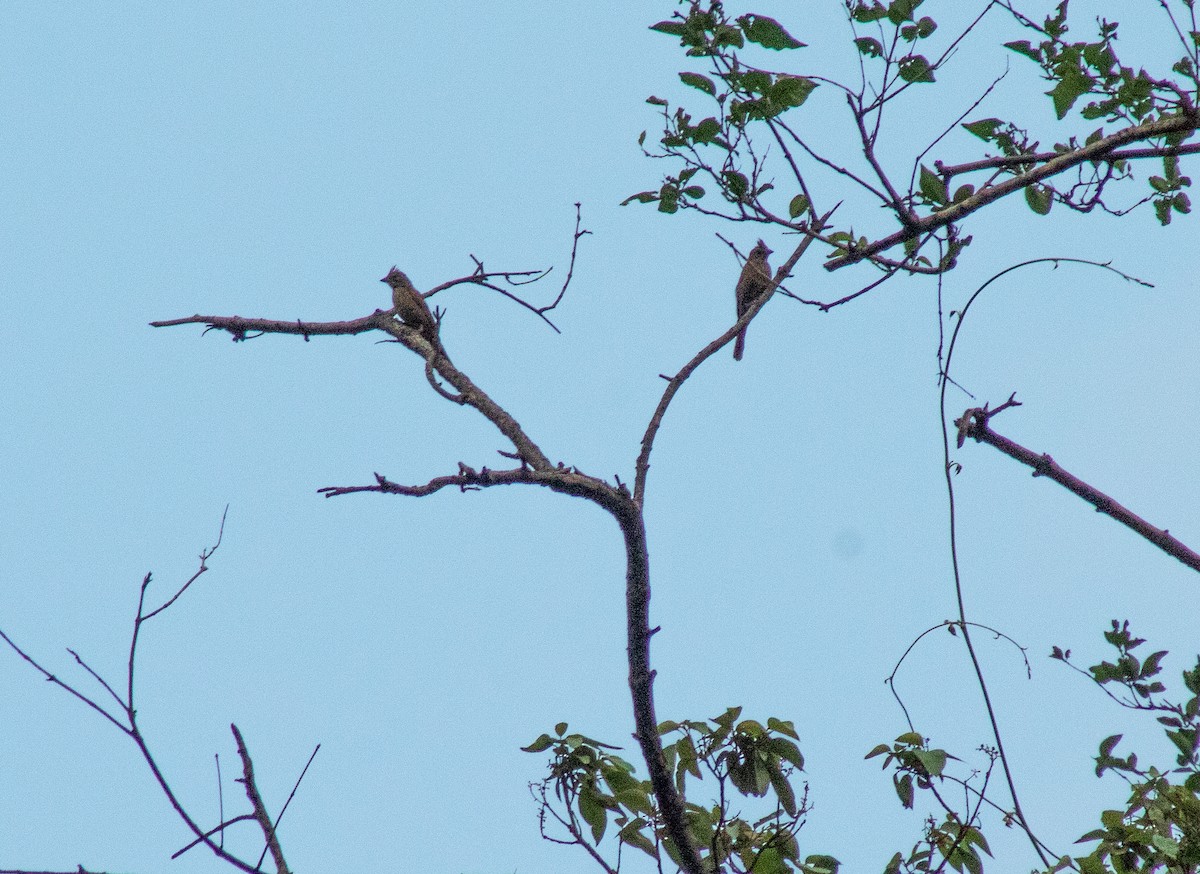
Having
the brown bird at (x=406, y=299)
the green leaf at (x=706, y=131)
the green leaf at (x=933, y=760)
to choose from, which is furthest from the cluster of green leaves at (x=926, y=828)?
the brown bird at (x=406, y=299)

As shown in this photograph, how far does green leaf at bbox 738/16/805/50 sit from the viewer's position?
279 centimetres

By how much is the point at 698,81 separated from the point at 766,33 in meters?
0.34

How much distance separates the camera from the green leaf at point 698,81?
3108 millimetres

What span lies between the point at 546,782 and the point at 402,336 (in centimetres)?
197

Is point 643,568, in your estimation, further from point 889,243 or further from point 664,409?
point 889,243

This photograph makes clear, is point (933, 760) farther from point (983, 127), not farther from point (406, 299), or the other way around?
point (406, 299)

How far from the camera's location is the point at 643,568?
3.16 meters

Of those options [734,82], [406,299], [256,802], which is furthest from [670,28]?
[406,299]

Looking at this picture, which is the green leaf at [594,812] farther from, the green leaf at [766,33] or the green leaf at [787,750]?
the green leaf at [766,33]

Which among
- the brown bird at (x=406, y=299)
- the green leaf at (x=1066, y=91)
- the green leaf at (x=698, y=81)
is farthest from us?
the brown bird at (x=406, y=299)

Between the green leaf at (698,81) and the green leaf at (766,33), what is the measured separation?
0.96 ft

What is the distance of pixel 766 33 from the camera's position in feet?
9.21

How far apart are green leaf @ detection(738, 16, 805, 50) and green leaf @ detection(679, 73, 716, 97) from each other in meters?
0.29

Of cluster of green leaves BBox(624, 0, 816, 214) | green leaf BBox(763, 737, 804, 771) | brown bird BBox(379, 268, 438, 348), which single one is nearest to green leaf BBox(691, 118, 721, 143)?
cluster of green leaves BBox(624, 0, 816, 214)
